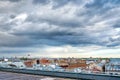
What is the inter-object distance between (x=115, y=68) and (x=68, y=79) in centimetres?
2530

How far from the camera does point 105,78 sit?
2877 centimetres

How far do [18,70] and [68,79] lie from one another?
2171 cm

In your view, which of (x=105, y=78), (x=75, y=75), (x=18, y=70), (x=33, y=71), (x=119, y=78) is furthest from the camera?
(x=18, y=70)

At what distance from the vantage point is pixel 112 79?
2747 centimetres

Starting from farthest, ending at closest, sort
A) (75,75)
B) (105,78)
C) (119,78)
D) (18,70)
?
(18,70) < (75,75) < (105,78) < (119,78)

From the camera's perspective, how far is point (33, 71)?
45.4 meters

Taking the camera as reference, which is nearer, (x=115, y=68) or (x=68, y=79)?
(x=68, y=79)

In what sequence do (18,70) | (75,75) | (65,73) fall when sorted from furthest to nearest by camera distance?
(18,70) < (65,73) < (75,75)

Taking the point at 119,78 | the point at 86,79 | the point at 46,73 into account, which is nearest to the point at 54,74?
the point at 46,73

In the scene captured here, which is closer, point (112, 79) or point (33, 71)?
point (112, 79)

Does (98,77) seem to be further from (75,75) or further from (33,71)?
(33,71)

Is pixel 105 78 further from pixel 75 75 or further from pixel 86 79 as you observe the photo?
pixel 75 75

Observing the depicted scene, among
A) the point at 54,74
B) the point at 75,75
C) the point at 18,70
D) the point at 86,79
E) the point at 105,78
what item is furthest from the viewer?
the point at 18,70

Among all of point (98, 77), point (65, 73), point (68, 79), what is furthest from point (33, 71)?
point (98, 77)
